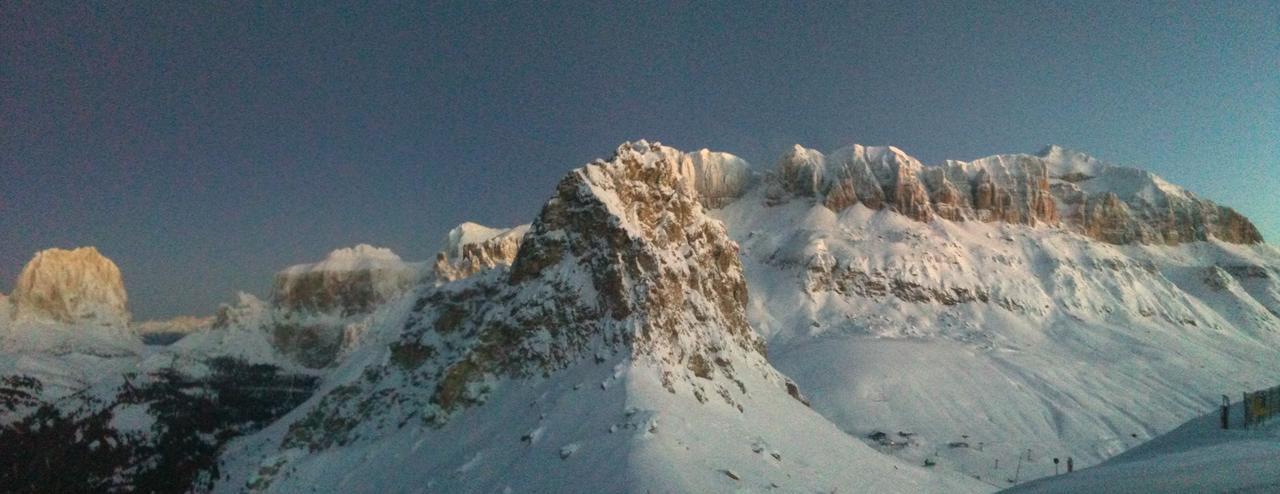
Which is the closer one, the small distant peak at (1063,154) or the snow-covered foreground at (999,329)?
the snow-covered foreground at (999,329)

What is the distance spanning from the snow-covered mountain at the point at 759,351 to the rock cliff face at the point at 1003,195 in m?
0.47

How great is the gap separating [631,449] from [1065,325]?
96694 mm

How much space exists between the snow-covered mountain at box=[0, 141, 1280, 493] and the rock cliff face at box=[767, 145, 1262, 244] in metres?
0.47

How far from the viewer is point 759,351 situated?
42.7 meters

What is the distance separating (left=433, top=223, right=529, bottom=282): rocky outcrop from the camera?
373 ft

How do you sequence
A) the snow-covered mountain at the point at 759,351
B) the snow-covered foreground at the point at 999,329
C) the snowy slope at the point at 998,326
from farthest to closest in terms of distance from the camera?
1. the snowy slope at the point at 998,326
2. the snow-covered foreground at the point at 999,329
3. the snow-covered mountain at the point at 759,351

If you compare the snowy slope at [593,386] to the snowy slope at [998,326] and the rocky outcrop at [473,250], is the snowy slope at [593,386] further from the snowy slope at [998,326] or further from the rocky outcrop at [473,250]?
the rocky outcrop at [473,250]

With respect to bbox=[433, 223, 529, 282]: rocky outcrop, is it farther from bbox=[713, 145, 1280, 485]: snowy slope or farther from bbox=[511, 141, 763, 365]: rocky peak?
bbox=[511, 141, 763, 365]: rocky peak

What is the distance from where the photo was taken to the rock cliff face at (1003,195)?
126 m

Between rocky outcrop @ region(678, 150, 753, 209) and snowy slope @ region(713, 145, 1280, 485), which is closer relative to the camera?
snowy slope @ region(713, 145, 1280, 485)

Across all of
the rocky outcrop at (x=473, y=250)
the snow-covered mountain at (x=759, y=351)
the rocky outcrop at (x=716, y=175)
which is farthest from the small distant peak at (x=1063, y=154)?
the rocky outcrop at (x=473, y=250)

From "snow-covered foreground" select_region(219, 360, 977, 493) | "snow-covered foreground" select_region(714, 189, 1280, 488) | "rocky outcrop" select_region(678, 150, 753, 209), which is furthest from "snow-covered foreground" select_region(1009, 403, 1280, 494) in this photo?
"rocky outcrop" select_region(678, 150, 753, 209)

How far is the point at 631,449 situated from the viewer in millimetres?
22094

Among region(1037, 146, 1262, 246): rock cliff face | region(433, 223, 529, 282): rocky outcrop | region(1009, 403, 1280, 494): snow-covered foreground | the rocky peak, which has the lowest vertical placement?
region(1009, 403, 1280, 494): snow-covered foreground
